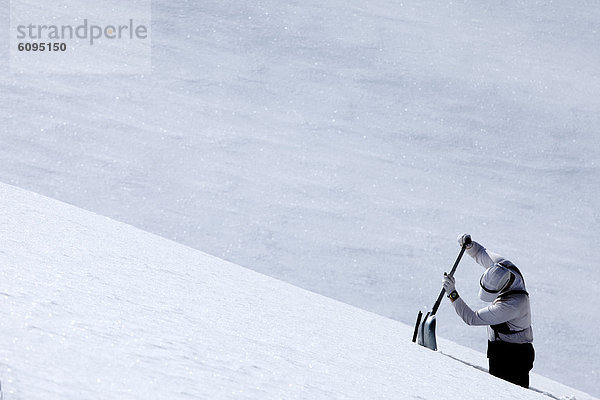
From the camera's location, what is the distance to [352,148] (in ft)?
44.3

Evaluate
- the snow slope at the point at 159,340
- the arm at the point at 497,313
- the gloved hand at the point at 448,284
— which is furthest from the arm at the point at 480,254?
the snow slope at the point at 159,340

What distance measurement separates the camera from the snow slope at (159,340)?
1.08m

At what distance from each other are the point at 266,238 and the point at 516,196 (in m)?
4.72

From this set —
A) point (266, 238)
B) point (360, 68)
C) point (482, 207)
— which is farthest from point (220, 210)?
point (360, 68)

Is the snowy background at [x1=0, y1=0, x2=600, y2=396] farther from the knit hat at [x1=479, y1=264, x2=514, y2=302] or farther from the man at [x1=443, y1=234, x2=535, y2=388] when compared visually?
the knit hat at [x1=479, y1=264, x2=514, y2=302]

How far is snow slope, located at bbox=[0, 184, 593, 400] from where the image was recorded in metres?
1.08

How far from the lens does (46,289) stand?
1.49 metres

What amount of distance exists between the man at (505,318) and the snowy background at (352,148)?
5201 millimetres

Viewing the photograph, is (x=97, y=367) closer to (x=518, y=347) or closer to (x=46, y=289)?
(x=46, y=289)

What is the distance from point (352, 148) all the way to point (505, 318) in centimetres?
1012

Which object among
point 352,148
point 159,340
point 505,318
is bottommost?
point 352,148

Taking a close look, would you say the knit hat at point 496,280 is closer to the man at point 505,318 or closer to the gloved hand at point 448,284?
the man at point 505,318

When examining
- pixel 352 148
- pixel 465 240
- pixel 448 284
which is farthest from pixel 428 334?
pixel 352 148

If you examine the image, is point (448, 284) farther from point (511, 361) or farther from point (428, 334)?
point (511, 361)
